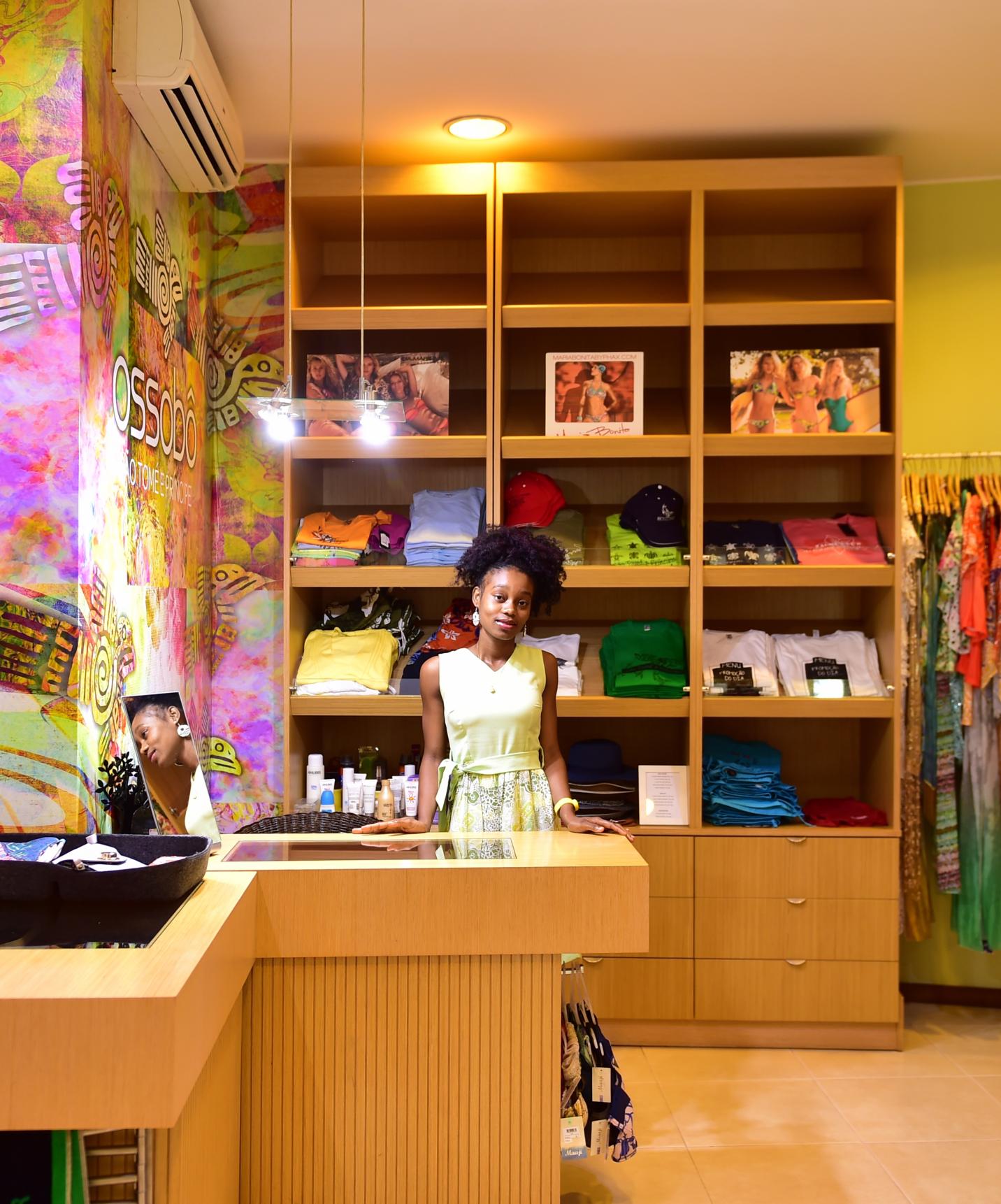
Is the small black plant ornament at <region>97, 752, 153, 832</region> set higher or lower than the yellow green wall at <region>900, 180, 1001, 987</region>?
lower

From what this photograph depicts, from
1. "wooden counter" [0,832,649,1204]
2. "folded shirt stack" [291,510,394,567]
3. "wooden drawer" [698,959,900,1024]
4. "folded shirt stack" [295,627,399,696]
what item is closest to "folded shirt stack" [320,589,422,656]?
"folded shirt stack" [295,627,399,696]

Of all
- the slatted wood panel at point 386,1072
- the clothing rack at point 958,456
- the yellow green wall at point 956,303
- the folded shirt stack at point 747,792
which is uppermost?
the yellow green wall at point 956,303

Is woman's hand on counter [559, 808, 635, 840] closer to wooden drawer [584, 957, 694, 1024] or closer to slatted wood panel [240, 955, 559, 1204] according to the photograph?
slatted wood panel [240, 955, 559, 1204]

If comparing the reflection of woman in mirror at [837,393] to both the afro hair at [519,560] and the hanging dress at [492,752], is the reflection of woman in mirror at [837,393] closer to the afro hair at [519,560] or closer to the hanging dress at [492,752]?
the afro hair at [519,560]

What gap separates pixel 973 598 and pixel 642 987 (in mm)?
1860

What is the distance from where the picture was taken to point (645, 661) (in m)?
3.83

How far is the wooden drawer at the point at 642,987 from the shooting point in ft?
12.5

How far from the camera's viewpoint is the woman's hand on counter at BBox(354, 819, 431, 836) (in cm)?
246

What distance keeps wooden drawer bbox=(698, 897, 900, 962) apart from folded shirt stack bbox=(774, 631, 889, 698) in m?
0.74

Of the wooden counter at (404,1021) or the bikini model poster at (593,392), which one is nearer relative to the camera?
the wooden counter at (404,1021)

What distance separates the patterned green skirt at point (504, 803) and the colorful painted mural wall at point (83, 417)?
3.17ft

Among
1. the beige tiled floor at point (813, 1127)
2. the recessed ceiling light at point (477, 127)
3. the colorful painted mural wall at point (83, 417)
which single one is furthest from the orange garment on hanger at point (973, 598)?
the colorful painted mural wall at point (83, 417)

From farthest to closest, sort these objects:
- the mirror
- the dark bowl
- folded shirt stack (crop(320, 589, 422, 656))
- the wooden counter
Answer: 1. folded shirt stack (crop(320, 589, 422, 656))
2. the mirror
3. the wooden counter
4. the dark bowl

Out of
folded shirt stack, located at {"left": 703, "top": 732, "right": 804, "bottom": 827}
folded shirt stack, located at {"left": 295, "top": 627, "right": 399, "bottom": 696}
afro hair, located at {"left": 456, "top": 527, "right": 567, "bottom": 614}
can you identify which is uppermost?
afro hair, located at {"left": 456, "top": 527, "right": 567, "bottom": 614}
